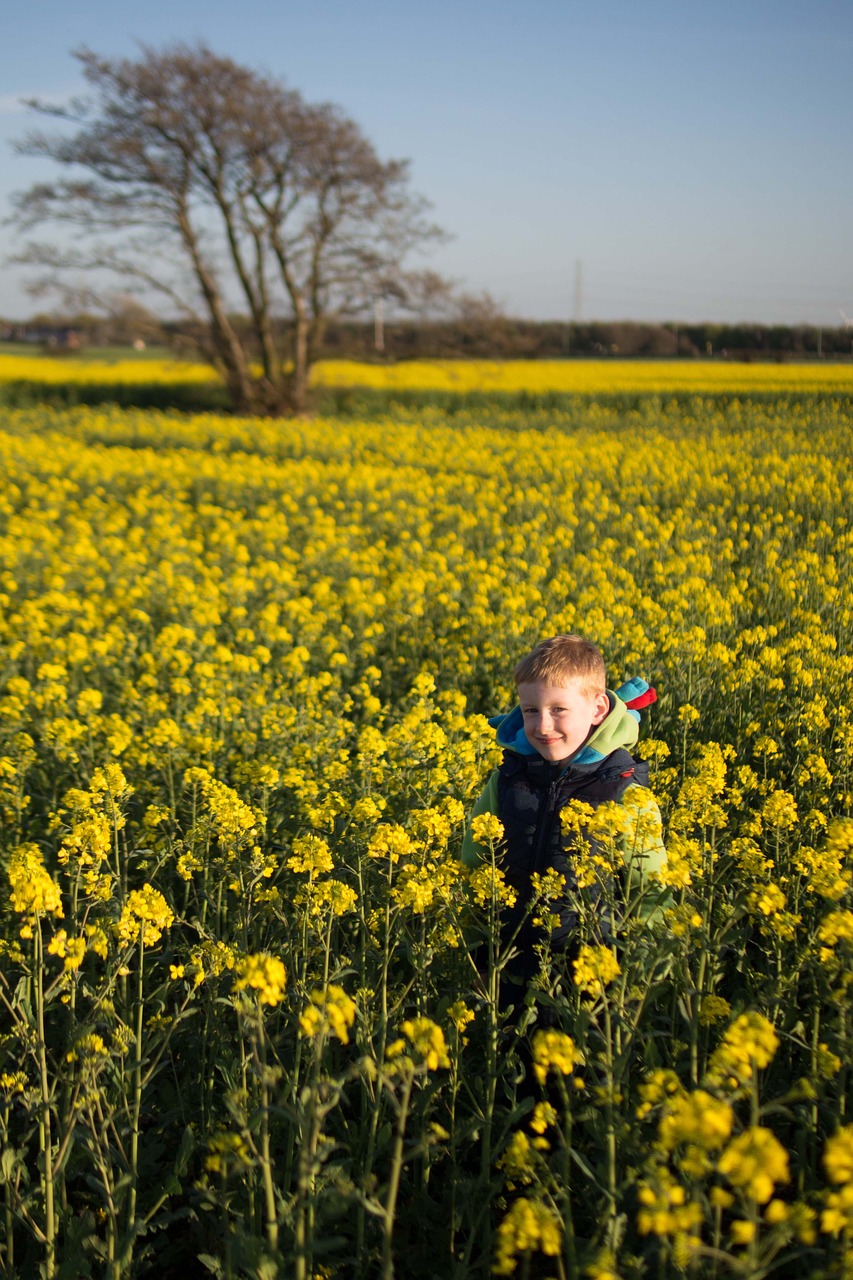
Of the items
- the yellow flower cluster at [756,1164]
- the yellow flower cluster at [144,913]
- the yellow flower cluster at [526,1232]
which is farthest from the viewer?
the yellow flower cluster at [144,913]

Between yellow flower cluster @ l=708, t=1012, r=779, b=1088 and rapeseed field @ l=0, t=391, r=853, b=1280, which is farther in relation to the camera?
rapeseed field @ l=0, t=391, r=853, b=1280

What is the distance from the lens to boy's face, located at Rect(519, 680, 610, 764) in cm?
279

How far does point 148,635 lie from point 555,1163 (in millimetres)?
5235

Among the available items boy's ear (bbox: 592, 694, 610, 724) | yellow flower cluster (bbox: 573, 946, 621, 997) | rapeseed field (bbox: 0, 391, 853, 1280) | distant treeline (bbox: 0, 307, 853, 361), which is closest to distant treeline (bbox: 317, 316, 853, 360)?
distant treeline (bbox: 0, 307, 853, 361)

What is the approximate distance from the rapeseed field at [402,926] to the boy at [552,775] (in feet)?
0.37

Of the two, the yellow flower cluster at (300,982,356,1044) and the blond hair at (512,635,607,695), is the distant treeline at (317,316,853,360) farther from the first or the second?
the yellow flower cluster at (300,982,356,1044)

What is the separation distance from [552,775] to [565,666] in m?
0.34

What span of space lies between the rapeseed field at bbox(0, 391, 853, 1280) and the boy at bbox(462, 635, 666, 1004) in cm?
11

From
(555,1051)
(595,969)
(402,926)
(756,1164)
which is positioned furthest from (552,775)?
(756,1164)

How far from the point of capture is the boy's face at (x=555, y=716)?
9.15ft

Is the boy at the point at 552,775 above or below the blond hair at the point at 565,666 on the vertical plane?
below

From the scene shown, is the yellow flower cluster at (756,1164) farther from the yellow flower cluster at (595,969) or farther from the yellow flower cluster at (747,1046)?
the yellow flower cluster at (595,969)

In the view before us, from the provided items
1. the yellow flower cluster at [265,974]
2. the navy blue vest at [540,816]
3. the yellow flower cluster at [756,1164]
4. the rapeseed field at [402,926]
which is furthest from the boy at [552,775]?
the yellow flower cluster at [756,1164]

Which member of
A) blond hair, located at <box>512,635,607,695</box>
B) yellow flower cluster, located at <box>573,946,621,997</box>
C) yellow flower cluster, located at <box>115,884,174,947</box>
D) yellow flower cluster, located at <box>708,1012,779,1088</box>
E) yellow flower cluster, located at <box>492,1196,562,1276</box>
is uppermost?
blond hair, located at <box>512,635,607,695</box>
